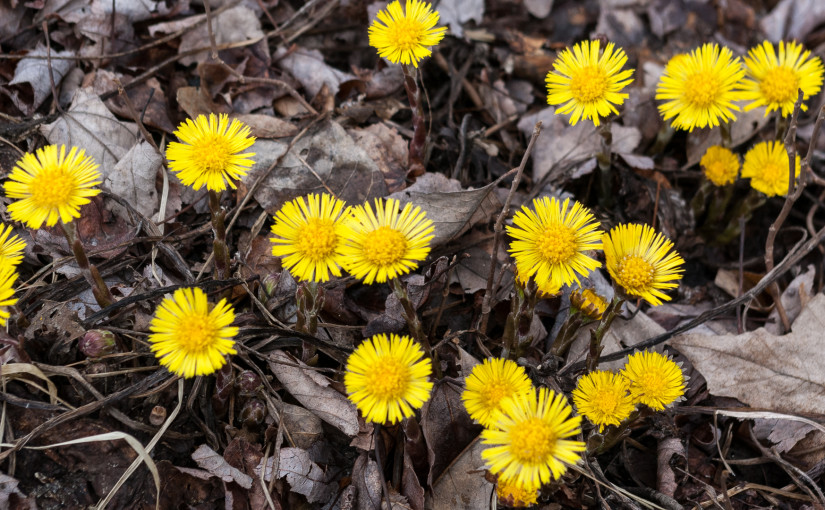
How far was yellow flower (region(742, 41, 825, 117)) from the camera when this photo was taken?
2.90m

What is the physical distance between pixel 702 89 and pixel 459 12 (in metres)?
1.46

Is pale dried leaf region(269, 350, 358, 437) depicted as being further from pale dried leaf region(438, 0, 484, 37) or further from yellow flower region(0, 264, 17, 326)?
pale dried leaf region(438, 0, 484, 37)

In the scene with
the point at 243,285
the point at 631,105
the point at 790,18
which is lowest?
the point at 243,285

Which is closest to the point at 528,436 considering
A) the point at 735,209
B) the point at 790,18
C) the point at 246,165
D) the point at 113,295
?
the point at 246,165

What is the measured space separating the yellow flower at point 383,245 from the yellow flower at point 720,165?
5.58 ft

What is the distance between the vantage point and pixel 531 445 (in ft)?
5.94

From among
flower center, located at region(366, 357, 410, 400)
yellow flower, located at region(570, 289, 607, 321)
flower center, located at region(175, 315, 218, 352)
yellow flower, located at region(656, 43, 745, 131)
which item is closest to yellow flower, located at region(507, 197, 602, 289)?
yellow flower, located at region(570, 289, 607, 321)

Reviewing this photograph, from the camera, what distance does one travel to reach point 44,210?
194 cm

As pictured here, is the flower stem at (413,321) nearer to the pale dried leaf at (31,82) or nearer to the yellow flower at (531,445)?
the yellow flower at (531,445)

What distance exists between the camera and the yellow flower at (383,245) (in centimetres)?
197

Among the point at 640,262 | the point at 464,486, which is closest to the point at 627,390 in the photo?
the point at 640,262

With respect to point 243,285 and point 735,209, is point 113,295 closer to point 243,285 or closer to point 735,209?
point 243,285

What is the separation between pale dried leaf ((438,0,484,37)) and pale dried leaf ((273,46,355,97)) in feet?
2.32

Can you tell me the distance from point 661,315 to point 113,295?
7.82ft
